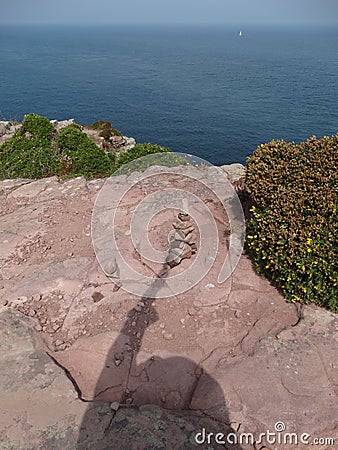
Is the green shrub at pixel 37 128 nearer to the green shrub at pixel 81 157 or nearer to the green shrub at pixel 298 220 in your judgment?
the green shrub at pixel 81 157

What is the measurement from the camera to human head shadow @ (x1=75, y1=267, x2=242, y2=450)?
14.9 feet

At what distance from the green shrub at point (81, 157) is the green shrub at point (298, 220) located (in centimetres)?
938

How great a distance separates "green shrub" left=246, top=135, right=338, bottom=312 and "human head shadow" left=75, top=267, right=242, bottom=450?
2619mm

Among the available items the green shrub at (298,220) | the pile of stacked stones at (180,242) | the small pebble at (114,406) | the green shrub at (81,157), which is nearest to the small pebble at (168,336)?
the small pebble at (114,406)

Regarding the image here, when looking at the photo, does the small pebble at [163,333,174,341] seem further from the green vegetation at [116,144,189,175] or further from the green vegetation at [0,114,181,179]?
the green vegetation at [0,114,181,179]

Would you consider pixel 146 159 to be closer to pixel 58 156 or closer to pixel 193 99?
pixel 58 156

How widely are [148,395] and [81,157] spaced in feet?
41.6

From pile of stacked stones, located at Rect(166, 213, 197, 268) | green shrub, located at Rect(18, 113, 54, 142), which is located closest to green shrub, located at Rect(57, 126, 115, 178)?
green shrub, located at Rect(18, 113, 54, 142)

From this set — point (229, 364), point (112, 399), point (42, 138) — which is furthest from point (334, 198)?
point (42, 138)

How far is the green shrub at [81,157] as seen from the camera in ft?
51.8

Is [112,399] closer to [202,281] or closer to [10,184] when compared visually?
[202,281]

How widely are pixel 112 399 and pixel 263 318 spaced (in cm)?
312

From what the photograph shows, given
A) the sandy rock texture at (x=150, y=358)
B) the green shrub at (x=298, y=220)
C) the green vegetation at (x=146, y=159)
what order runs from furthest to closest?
the green vegetation at (x=146, y=159)
the green shrub at (x=298, y=220)
the sandy rock texture at (x=150, y=358)

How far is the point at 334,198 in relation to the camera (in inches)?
264
